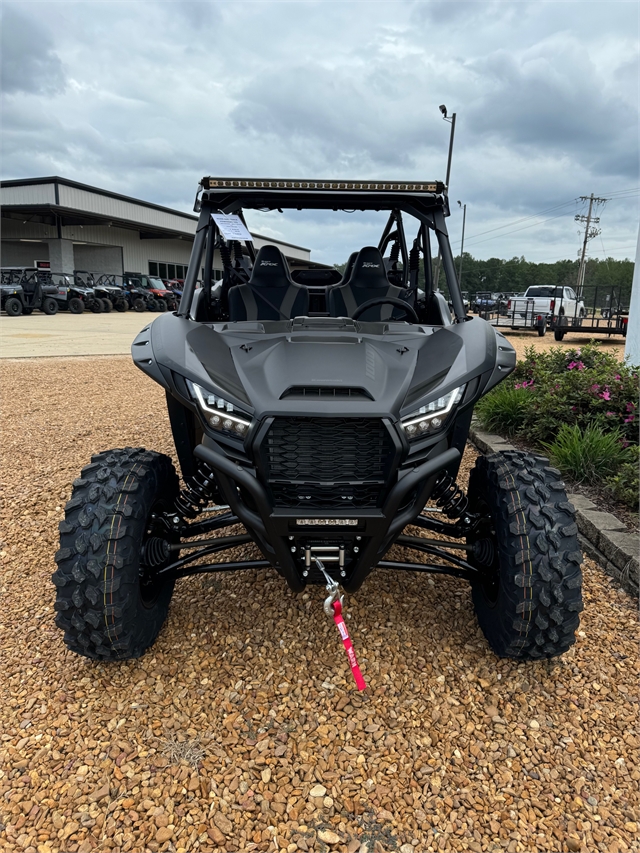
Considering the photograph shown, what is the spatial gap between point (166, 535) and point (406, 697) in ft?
4.11

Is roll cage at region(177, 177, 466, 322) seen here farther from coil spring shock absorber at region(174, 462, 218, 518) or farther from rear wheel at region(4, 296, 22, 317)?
rear wheel at region(4, 296, 22, 317)

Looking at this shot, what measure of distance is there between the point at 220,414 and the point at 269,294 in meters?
1.80

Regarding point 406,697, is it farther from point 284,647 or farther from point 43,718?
point 43,718

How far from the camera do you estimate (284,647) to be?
8.70ft

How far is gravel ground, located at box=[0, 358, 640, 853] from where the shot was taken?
1843 mm

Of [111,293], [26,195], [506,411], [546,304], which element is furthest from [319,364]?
[26,195]

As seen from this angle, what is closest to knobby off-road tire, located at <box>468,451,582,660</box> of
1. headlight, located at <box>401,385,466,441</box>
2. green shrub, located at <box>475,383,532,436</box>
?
headlight, located at <box>401,385,466,441</box>

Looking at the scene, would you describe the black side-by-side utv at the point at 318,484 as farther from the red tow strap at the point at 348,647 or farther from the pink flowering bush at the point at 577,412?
the pink flowering bush at the point at 577,412

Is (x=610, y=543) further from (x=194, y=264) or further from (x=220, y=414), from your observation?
(x=194, y=264)

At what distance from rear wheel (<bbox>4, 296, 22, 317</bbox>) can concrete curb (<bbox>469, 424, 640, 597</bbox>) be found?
23.3 m

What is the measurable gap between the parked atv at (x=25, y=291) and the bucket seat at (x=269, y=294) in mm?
21892

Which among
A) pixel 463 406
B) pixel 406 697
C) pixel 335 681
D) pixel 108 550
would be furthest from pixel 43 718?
pixel 463 406

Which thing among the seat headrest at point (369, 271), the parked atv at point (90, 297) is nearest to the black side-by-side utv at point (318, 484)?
the seat headrest at point (369, 271)

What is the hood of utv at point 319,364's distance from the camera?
2.12 m
